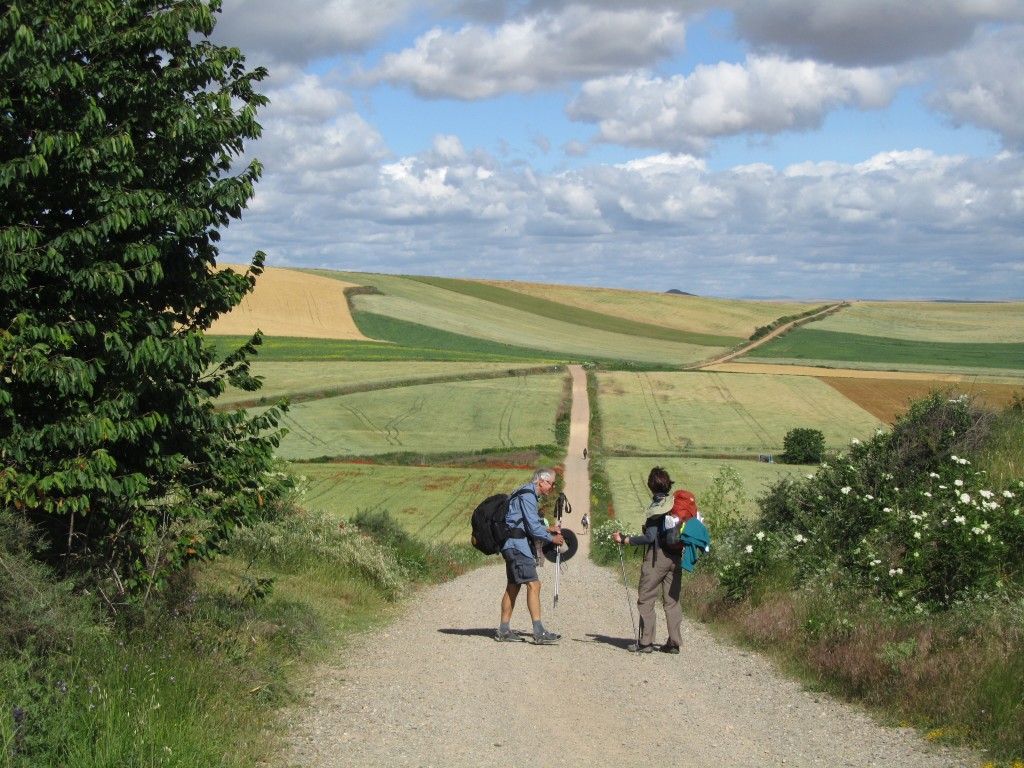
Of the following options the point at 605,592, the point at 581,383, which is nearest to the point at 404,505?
the point at 605,592

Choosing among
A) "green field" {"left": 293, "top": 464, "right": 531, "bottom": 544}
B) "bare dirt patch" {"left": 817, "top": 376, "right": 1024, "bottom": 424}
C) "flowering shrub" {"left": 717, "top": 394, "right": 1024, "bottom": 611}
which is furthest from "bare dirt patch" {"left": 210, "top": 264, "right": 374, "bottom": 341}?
"flowering shrub" {"left": 717, "top": 394, "right": 1024, "bottom": 611}

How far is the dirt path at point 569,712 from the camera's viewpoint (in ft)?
23.8

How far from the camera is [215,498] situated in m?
9.70

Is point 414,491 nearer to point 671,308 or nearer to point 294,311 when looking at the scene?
point 294,311

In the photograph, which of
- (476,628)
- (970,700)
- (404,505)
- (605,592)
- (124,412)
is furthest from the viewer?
(404,505)

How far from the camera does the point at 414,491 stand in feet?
135

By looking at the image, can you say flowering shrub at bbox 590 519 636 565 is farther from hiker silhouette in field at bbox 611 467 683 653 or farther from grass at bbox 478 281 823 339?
grass at bbox 478 281 823 339

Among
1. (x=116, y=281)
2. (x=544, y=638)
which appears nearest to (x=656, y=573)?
(x=544, y=638)

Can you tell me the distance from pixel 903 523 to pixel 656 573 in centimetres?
311

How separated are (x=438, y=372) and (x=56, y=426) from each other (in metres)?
63.4

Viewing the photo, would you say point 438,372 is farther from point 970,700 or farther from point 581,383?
point 970,700

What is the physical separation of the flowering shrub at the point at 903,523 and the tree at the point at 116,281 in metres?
6.65

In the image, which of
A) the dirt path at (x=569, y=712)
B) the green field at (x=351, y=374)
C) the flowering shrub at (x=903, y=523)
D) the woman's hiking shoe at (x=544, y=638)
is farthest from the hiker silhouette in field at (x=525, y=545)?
the green field at (x=351, y=374)

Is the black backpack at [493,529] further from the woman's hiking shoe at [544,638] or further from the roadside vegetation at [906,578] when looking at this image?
the roadside vegetation at [906,578]
